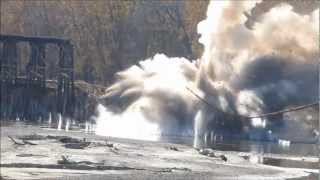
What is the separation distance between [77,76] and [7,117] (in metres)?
23.1

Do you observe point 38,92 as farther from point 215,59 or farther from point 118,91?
point 215,59

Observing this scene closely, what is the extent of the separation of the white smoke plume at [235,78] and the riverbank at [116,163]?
19.7 meters

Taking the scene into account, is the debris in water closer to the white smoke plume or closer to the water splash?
the white smoke plume

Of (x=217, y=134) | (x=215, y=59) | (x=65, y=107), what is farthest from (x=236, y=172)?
(x=65, y=107)

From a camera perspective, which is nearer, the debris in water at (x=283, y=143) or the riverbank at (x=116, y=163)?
the riverbank at (x=116, y=163)

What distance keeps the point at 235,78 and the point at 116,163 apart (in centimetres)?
2899

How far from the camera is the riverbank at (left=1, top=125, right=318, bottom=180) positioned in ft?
64.8

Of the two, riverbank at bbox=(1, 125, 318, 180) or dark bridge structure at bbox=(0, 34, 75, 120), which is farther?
dark bridge structure at bbox=(0, 34, 75, 120)

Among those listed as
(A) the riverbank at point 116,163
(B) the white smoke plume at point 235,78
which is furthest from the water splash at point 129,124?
(A) the riverbank at point 116,163

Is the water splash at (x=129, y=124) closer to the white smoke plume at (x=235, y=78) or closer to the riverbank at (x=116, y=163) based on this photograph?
the white smoke plume at (x=235, y=78)

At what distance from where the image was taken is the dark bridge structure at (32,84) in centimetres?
6203

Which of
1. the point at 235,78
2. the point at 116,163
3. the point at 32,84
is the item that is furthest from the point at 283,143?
the point at 32,84

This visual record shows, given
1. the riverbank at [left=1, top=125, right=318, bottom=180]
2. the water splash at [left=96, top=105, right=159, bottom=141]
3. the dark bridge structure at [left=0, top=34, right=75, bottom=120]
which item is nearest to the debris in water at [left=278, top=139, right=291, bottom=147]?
the water splash at [left=96, top=105, right=159, bottom=141]

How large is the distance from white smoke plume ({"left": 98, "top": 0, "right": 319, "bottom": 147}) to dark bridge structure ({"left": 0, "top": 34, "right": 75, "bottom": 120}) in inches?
433
